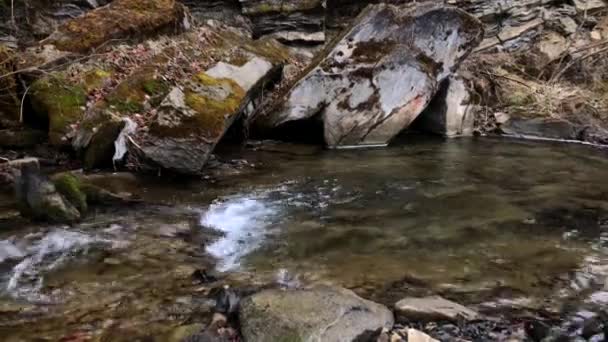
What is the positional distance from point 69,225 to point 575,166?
7123 millimetres

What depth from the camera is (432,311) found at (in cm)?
388

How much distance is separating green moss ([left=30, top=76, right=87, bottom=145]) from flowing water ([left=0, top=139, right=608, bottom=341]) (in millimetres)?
1793

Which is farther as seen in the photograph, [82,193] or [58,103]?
[58,103]

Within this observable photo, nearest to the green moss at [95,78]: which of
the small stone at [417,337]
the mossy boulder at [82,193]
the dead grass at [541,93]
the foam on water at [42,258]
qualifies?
the mossy boulder at [82,193]

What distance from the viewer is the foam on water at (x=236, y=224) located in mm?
5129

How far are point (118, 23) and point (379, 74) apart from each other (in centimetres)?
454

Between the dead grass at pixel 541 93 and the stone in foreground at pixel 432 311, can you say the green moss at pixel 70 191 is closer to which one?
the stone in foreground at pixel 432 311

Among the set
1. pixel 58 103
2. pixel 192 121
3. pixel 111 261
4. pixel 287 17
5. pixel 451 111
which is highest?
pixel 287 17

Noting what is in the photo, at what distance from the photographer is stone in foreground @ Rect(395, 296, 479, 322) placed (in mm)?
3848

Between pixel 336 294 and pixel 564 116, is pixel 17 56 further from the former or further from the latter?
pixel 564 116

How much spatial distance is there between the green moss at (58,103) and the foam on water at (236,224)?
2.83 m

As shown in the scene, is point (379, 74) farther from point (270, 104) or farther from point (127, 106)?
point (127, 106)

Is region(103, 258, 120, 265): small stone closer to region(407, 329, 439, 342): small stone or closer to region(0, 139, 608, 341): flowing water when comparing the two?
region(0, 139, 608, 341): flowing water

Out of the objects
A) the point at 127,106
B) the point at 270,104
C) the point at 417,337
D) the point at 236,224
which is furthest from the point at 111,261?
the point at 270,104
